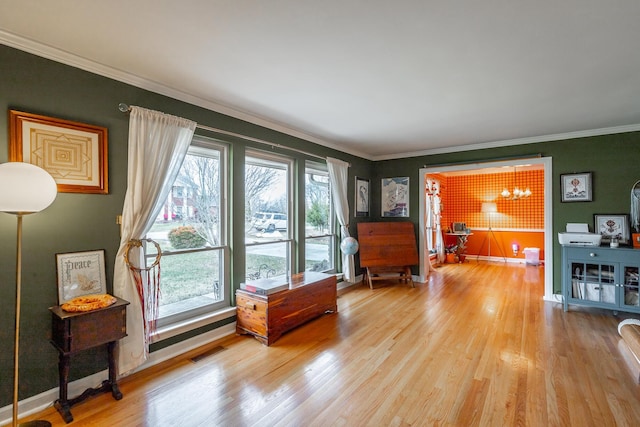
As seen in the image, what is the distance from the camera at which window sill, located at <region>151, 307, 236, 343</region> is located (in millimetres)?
2527

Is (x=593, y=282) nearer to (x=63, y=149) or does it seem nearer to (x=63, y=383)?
(x=63, y=383)

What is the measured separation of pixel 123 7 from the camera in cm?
158

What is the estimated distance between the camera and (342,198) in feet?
15.6

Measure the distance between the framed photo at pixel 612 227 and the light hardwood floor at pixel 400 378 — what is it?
1018 millimetres

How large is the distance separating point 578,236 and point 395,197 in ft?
8.84

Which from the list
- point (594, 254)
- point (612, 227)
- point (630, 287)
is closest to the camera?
point (630, 287)

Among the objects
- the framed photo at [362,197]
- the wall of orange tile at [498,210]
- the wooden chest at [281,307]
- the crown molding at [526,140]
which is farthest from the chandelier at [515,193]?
the wooden chest at [281,307]

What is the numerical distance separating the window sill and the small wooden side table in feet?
1.47

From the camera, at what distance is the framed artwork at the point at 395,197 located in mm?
5477

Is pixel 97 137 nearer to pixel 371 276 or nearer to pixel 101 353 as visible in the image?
pixel 101 353

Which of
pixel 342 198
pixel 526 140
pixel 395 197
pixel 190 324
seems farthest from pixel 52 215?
pixel 526 140

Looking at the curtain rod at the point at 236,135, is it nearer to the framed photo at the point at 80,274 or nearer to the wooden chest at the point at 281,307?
the framed photo at the point at 80,274

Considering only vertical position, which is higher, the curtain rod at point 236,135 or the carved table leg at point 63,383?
the curtain rod at point 236,135

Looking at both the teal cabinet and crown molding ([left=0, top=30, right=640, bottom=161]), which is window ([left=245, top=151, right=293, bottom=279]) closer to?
crown molding ([left=0, top=30, right=640, bottom=161])
